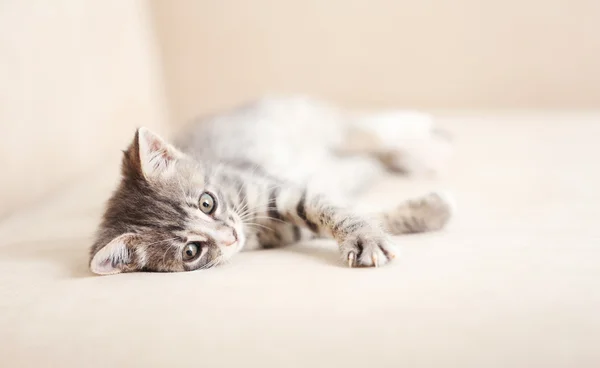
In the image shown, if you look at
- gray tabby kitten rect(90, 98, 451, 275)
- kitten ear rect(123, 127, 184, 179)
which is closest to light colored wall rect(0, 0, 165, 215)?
gray tabby kitten rect(90, 98, 451, 275)

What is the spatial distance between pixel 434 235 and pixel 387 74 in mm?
A: 1835

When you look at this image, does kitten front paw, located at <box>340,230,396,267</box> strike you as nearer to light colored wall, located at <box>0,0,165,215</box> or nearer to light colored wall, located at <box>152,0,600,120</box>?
light colored wall, located at <box>0,0,165,215</box>

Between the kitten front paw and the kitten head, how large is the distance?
31 cm

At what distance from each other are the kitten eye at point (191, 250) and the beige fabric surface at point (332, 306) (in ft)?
0.34

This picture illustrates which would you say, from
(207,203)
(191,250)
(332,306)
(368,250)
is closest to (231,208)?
(207,203)

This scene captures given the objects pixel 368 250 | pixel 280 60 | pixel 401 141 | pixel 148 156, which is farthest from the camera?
pixel 280 60

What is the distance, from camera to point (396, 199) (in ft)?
6.41

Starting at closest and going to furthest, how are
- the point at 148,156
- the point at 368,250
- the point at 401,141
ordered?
the point at 368,250 < the point at 148,156 < the point at 401,141

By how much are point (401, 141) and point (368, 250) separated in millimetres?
1105

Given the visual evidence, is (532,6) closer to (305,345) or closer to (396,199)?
(396,199)

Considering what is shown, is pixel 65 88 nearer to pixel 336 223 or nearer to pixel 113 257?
pixel 113 257

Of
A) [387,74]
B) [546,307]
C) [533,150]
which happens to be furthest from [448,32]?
[546,307]

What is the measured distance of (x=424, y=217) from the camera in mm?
1602

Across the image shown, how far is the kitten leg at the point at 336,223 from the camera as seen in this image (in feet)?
4.32
